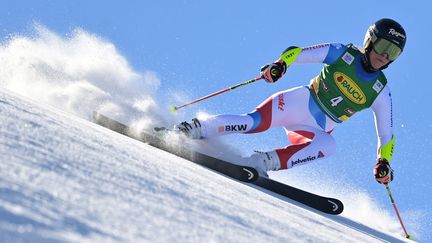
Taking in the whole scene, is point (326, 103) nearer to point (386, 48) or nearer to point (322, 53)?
point (322, 53)

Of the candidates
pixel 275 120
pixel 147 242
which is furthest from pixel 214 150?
pixel 147 242

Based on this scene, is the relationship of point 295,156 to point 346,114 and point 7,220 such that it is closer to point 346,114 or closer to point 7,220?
point 346,114

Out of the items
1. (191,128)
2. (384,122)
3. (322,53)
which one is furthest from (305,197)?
(322,53)

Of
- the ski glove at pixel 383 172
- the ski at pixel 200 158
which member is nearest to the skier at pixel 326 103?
the ski glove at pixel 383 172

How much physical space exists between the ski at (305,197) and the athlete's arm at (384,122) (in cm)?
99

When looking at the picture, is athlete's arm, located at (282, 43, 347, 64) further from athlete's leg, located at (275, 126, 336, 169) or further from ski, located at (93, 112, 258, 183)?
ski, located at (93, 112, 258, 183)

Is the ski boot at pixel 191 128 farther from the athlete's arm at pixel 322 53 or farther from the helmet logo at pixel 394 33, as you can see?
the helmet logo at pixel 394 33

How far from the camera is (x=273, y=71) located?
5.02 metres

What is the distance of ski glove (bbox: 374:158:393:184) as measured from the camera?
16.7 ft

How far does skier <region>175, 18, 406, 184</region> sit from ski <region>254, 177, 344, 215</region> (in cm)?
35

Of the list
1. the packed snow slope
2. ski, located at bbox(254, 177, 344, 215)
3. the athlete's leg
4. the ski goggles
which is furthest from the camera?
the ski goggles

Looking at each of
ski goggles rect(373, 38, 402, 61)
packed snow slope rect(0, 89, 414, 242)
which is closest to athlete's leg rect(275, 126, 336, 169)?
ski goggles rect(373, 38, 402, 61)

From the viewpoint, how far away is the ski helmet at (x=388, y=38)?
5.09 m

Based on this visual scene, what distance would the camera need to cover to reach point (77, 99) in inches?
256
